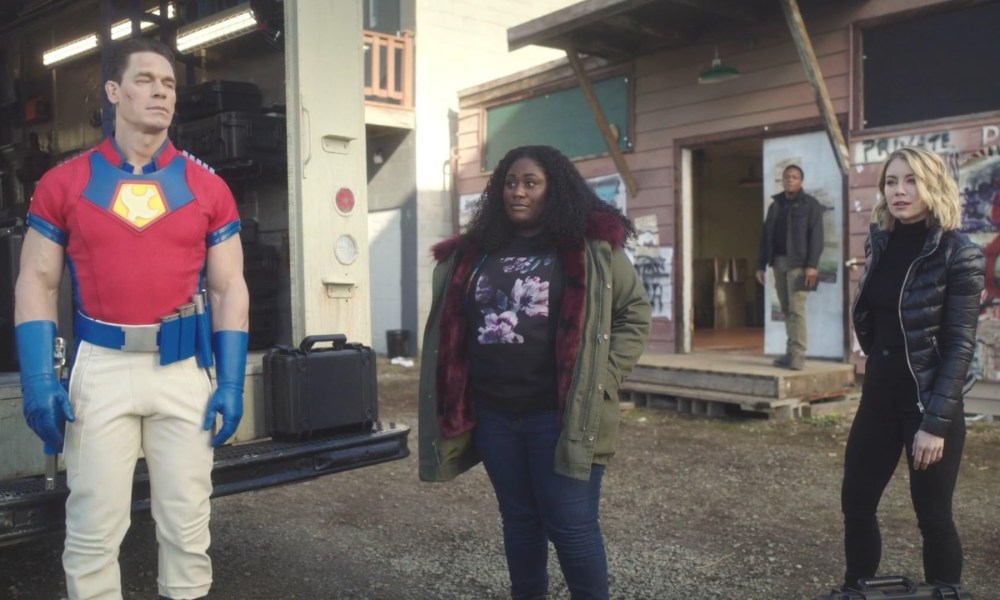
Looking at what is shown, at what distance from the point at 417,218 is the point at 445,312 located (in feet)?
36.6

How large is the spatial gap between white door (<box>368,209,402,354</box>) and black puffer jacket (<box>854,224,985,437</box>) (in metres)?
11.7

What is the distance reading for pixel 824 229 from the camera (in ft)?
30.1

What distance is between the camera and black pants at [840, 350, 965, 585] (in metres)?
3.28

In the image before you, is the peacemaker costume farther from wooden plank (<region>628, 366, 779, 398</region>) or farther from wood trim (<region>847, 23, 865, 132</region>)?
wood trim (<region>847, 23, 865, 132</region>)

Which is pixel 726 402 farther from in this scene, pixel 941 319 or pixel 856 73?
pixel 941 319

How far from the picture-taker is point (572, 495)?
9.98ft

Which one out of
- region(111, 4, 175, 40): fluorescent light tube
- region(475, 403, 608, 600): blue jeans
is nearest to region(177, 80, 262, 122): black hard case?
region(111, 4, 175, 40): fluorescent light tube

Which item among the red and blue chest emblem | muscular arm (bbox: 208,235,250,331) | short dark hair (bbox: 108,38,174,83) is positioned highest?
short dark hair (bbox: 108,38,174,83)

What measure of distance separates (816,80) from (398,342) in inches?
301

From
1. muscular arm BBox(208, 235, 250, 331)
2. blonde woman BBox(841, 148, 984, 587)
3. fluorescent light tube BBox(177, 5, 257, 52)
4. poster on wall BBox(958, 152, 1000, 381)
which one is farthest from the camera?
poster on wall BBox(958, 152, 1000, 381)

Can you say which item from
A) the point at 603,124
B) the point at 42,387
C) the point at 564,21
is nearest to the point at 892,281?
the point at 42,387

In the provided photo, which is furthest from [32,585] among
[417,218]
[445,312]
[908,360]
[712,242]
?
[712,242]

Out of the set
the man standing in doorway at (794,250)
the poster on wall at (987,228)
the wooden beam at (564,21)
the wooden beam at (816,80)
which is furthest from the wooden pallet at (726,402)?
the wooden beam at (564,21)

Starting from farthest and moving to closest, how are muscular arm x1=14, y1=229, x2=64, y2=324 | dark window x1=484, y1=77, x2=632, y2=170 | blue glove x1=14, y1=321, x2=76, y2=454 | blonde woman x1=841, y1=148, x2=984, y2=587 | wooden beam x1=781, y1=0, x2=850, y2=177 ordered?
dark window x1=484, y1=77, x2=632, y2=170, wooden beam x1=781, y1=0, x2=850, y2=177, blonde woman x1=841, y1=148, x2=984, y2=587, muscular arm x1=14, y1=229, x2=64, y2=324, blue glove x1=14, y1=321, x2=76, y2=454
